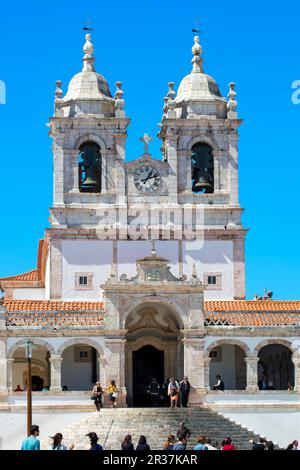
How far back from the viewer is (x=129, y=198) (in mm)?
54219

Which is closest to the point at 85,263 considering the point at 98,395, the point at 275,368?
the point at 98,395

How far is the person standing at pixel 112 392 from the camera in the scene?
1853 inches

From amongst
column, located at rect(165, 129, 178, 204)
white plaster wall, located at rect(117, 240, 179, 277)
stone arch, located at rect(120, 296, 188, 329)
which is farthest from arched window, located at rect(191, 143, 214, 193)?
stone arch, located at rect(120, 296, 188, 329)

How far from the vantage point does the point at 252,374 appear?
160ft

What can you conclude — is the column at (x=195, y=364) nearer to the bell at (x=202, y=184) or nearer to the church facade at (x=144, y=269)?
the church facade at (x=144, y=269)

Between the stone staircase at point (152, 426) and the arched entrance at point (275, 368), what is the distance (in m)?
4.89

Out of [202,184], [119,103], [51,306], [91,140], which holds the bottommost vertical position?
[51,306]

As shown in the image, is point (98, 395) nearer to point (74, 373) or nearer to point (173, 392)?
point (173, 392)

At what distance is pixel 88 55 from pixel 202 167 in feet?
23.4

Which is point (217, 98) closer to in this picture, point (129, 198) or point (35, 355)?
point (129, 198)

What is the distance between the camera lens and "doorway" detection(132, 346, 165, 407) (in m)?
50.8

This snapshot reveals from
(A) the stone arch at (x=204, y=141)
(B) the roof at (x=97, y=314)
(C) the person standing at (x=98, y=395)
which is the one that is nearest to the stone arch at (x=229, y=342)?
(B) the roof at (x=97, y=314)

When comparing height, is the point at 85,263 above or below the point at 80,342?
above
